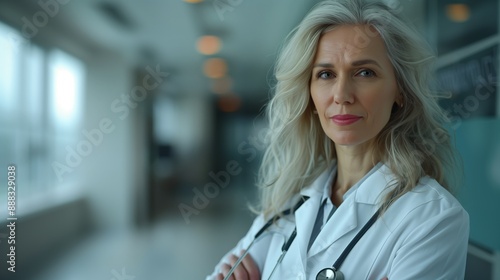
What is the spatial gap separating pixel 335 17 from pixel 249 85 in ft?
31.6

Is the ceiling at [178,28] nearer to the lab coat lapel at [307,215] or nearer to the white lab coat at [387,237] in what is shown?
the lab coat lapel at [307,215]

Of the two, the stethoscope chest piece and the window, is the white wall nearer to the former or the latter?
the window

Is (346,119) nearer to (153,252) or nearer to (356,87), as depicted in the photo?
(356,87)

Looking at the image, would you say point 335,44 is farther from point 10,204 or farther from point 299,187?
point 10,204

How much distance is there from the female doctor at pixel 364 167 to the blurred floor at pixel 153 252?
341 cm

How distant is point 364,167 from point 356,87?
0.82ft

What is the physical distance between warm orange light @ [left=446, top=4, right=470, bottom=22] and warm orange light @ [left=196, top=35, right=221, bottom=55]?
19.8 ft

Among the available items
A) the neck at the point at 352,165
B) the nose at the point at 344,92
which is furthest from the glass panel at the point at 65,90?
the nose at the point at 344,92

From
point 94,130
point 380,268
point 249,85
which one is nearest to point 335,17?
point 380,268

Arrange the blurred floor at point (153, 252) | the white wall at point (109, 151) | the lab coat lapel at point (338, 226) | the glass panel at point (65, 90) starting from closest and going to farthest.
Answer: the lab coat lapel at point (338, 226) → the blurred floor at point (153, 252) → the glass panel at point (65, 90) → the white wall at point (109, 151)

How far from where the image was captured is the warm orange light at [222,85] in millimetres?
10812

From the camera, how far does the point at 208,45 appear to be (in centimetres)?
869

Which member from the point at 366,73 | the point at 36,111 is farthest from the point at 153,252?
the point at 366,73

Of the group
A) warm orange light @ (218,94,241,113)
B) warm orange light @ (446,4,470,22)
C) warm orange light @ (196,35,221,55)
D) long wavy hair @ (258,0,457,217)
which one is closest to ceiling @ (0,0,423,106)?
warm orange light @ (196,35,221,55)
